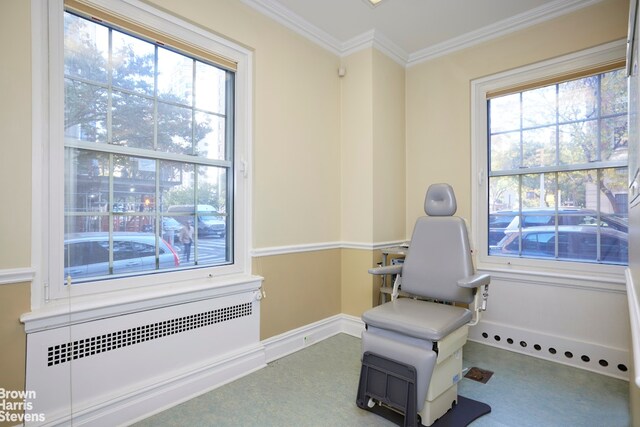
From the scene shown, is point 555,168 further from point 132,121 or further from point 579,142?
point 132,121

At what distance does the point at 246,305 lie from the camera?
8.09ft

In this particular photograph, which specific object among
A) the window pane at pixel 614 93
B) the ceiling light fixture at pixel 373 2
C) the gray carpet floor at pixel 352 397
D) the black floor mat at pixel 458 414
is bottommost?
the gray carpet floor at pixel 352 397

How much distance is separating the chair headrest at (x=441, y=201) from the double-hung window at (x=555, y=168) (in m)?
0.94

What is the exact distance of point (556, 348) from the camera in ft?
8.52

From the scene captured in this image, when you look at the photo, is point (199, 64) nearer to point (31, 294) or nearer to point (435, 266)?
point (31, 294)

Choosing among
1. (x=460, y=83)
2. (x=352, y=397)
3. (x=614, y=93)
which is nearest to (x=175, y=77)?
(x=352, y=397)

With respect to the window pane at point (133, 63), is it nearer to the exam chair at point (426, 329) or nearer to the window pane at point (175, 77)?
the window pane at point (175, 77)

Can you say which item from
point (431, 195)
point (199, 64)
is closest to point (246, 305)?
point (431, 195)

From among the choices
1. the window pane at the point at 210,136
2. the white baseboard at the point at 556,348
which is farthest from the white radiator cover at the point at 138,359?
the white baseboard at the point at 556,348

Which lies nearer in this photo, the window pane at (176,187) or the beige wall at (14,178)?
the beige wall at (14,178)

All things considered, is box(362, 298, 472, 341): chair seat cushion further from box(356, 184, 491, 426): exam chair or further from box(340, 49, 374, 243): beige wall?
box(340, 49, 374, 243): beige wall

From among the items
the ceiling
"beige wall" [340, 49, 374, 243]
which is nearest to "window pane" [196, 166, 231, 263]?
"beige wall" [340, 49, 374, 243]

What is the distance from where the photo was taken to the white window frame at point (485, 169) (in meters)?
2.47

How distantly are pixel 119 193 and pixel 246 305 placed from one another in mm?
1152
